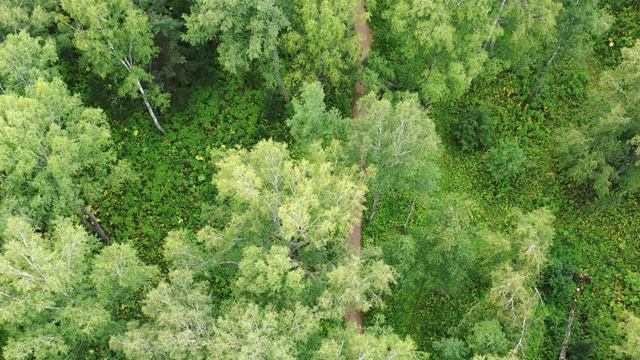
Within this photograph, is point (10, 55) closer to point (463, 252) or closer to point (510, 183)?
point (463, 252)

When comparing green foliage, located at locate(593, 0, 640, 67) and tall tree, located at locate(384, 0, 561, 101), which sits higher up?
green foliage, located at locate(593, 0, 640, 67)

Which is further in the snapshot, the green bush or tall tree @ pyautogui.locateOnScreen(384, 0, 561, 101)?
the green bush

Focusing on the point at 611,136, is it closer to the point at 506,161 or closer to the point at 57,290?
the point at 506,161

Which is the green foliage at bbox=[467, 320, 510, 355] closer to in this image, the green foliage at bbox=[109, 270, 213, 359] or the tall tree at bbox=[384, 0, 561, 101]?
the green foliage at bbox=[109, 270, 213, 359]

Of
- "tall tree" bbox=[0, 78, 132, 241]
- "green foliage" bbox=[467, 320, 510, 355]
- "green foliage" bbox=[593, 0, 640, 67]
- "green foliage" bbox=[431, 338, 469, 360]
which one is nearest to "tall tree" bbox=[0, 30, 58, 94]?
"tall tree" bbox=[0, 78, 132, 241]

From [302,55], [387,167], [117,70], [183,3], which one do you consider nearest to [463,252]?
[387,167]

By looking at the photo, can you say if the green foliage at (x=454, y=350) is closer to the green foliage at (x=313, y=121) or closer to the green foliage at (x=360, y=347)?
the green foliage at (x=360, y=347)
